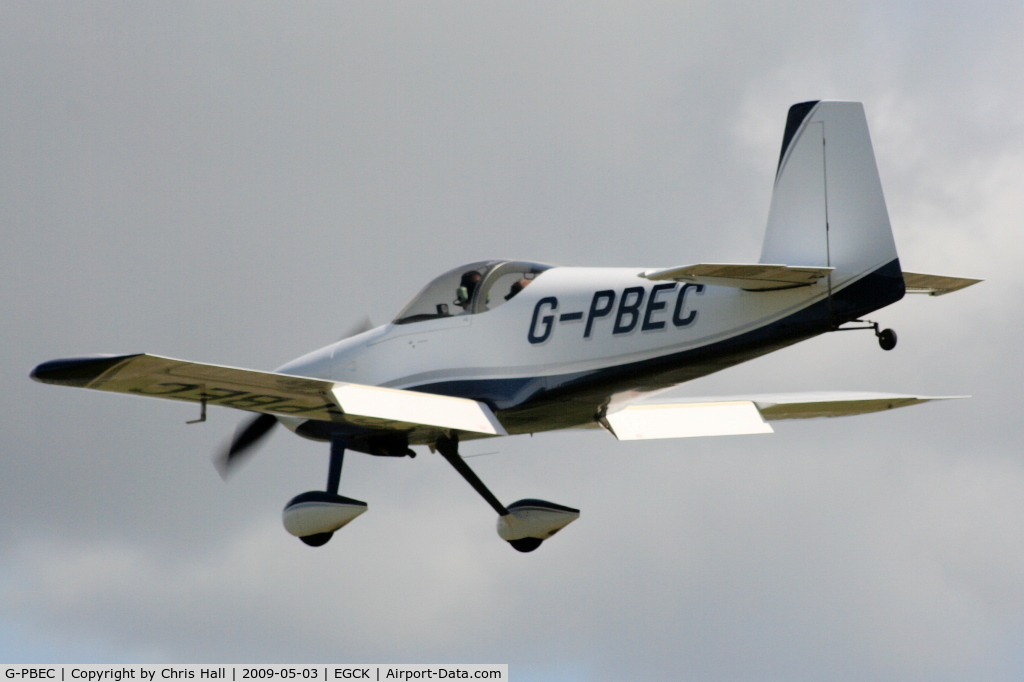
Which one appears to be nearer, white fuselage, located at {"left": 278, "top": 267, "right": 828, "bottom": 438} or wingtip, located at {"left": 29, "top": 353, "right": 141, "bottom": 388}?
wingtip, located at {"left": 29, "top": 353, "right": 141, "bottom": 388}

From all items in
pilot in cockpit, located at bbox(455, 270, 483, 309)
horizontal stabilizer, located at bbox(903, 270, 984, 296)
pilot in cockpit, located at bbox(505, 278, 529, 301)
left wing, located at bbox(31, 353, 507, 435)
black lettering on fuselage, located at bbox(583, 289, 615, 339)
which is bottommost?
left wing, located at bbox(31, 353, 507, 435)

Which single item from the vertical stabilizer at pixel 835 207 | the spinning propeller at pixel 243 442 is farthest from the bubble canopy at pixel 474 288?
the spinning propeller at pixel 243 442

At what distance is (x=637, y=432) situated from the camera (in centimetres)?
1391

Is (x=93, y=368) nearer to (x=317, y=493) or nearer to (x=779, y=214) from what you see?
(x=317, y=493)

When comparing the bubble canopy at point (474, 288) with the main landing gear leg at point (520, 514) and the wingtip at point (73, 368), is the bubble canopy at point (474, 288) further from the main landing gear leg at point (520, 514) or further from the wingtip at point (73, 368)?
the wingtip at point (73, 368)

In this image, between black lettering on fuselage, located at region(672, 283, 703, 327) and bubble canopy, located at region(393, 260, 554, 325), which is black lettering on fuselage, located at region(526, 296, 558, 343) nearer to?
bubble canopy, located at region(393, 260, 554, 325)

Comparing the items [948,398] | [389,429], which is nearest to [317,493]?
[389,429]

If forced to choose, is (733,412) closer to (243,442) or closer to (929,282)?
(929,282)

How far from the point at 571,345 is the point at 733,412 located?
3206 millimetres

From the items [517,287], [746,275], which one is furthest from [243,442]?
[746,275]

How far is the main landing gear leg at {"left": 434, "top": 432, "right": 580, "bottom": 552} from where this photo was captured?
14.2m

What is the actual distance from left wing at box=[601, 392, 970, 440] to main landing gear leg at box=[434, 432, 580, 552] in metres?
1.17

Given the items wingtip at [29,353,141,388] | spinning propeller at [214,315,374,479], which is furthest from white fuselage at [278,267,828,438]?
wingtip at [29,353,141,388]

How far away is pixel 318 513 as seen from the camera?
1335 centimetres
